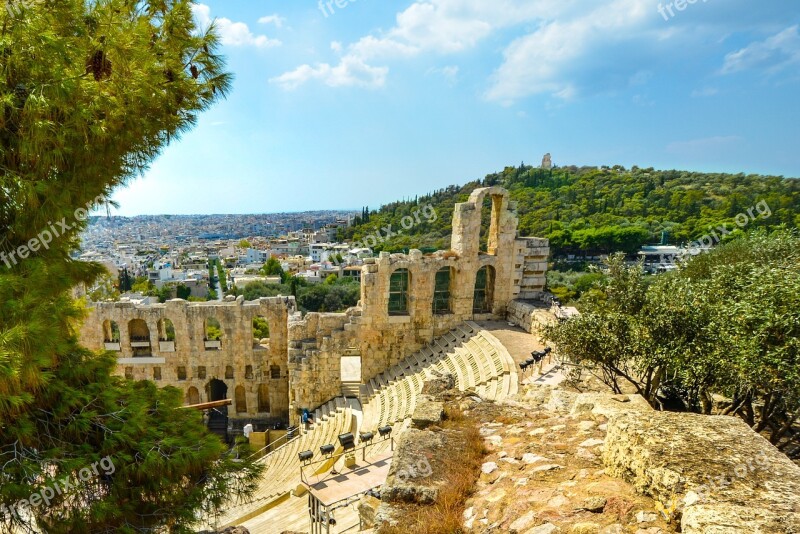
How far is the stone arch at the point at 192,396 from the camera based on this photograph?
19.9m

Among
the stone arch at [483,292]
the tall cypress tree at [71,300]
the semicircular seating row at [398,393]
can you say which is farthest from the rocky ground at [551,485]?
the stone arch at [483,292]

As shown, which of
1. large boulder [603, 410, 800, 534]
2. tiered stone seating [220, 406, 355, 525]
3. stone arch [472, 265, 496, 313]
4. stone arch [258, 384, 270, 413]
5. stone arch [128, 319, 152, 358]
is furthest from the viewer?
stone arch [258, 384, 270, 413]

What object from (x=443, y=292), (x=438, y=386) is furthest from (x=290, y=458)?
(x=438, y=386)

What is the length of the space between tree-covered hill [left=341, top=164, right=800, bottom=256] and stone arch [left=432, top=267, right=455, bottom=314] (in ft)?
63.0

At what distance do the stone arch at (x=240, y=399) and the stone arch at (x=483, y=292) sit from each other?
36.6ft

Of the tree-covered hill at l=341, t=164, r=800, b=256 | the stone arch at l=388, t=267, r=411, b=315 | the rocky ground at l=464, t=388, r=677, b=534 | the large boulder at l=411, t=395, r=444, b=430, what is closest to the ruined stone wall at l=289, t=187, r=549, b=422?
the stone arch at l=388, t=267, r=411, b=315

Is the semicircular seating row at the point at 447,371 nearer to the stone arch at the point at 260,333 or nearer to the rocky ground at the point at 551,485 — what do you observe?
the stone arch at the point at 260,333

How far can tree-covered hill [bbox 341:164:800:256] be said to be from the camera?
1826 inches

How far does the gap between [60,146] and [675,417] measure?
6985 millimetres

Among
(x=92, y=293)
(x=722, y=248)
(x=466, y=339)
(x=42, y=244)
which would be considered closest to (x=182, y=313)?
(x=92, y=293)

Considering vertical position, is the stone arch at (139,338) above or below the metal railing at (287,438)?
above

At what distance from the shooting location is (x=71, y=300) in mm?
5125

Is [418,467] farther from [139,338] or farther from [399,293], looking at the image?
[139,338]

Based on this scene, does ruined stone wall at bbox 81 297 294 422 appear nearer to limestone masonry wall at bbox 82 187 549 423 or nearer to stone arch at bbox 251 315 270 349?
limestone masonry wall at bbox 82 187 549 423
